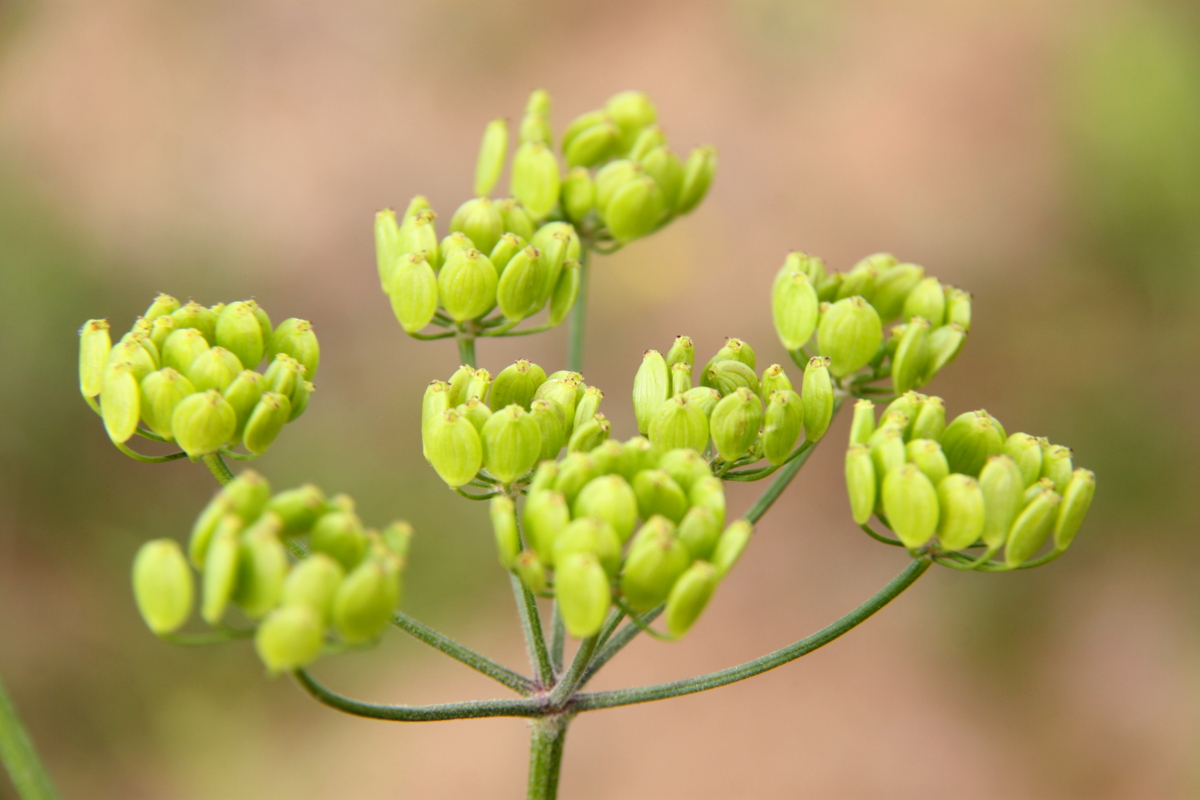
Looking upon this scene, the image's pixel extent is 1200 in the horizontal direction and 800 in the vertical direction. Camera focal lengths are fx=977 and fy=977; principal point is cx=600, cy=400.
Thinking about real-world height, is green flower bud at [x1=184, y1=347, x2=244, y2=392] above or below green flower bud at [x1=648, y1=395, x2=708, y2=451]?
above

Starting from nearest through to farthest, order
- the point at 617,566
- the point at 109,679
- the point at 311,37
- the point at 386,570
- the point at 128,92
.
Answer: the point at 386,570
the point at 617,566
the point at 109,679
the point at 128,92
the point at 311,37

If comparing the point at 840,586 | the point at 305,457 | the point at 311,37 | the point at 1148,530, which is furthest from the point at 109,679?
the point at 1148,530

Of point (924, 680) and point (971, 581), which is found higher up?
point (971, 581)

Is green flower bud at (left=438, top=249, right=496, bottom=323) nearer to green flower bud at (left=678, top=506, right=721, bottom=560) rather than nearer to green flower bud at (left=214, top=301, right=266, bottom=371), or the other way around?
green flower bud at (left=214, top=301, right=266, bottom=371)

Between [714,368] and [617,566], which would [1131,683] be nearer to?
[714,368]

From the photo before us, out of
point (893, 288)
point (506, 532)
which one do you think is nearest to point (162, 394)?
point (506, 532)

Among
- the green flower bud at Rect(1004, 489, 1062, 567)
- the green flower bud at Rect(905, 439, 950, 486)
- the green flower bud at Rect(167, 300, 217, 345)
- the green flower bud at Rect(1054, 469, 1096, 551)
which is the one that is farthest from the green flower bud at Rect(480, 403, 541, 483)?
the green flower bud at Rect(1054, 469, 1096, 551)

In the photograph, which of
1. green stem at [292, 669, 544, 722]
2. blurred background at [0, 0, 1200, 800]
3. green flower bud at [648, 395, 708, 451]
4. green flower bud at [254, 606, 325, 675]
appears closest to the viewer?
green flower bud at [254, 606, 325, 675]
